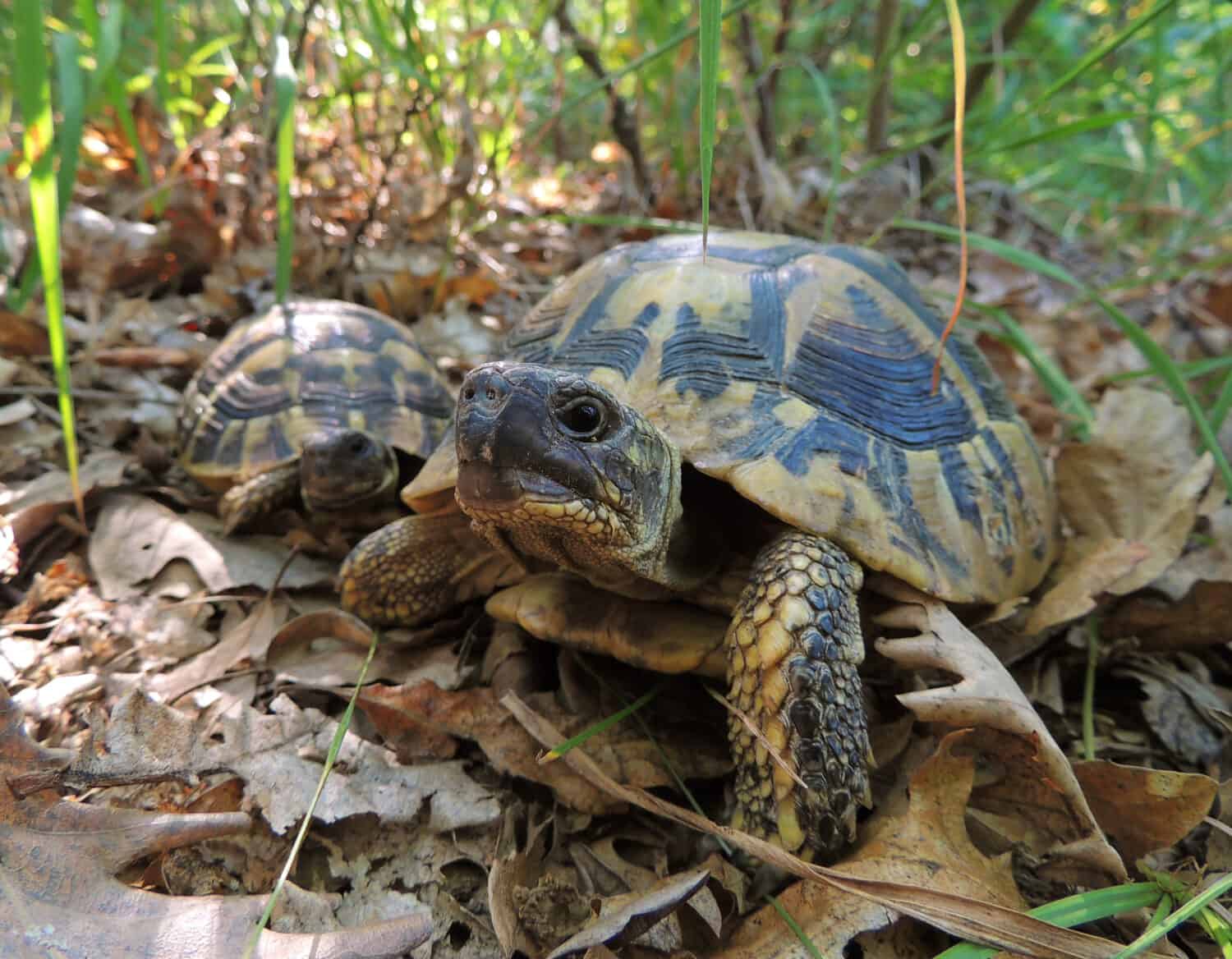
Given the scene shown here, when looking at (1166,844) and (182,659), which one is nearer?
(1166,844)

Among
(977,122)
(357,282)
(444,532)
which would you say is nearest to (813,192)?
A: (977,122)

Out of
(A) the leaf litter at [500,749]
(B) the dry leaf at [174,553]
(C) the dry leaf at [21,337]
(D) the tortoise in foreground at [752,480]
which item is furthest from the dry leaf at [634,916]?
(C) the dry leaf at [21,337]

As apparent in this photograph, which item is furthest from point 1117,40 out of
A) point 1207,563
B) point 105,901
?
point 105,901

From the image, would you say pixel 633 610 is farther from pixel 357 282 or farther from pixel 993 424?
pixel 357 282

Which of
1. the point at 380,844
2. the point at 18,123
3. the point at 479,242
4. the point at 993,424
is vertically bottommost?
the point at 380,844

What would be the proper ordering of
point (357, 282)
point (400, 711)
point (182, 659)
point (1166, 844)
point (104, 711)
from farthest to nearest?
point (357, 282), point (182, 659), point (400, 711), point (104, 711), point (1166, 844)

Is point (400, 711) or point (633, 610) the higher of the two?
point (633, 610)

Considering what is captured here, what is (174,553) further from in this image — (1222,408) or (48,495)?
(1222,408)
